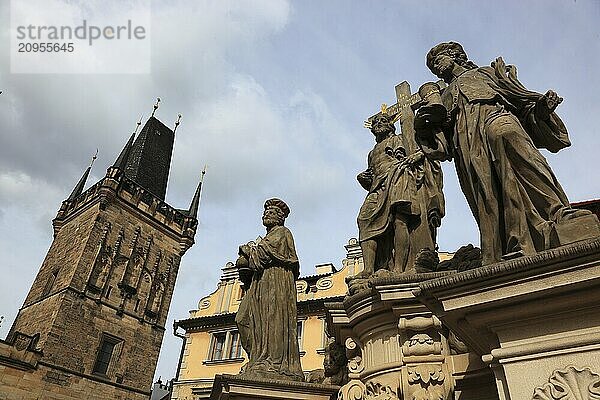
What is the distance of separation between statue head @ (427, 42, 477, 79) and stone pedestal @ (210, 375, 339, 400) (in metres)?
2.71

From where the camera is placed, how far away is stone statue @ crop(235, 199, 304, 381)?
4672 millimetres

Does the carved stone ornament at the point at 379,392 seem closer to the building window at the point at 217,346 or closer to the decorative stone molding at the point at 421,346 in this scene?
the decorative stone molding at the point at 421,346

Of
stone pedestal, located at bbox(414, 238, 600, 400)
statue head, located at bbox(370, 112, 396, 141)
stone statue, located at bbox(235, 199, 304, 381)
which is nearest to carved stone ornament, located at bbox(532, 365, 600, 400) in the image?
stone pedestal, located at bbox(414, 238, 600, 400)

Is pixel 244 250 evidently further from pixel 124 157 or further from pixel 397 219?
pixel 124 157

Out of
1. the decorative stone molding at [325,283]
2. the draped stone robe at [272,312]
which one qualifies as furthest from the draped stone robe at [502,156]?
the decorative stone molding at [325,283]

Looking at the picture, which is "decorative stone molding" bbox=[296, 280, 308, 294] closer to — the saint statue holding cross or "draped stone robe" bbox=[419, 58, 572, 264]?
the saint statue holding cross

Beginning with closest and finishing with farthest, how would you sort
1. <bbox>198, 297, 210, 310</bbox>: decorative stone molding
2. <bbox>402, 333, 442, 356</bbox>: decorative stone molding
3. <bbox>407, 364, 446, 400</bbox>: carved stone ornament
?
1. <bbox>407, 364, 446, 400</bbox>: carved stone ornament
2. <bbox>402, 333, 442, 356</bbox>: decorative stone molding
3. <bbox>198, 297, 210, 310</bbox>: decorative stone molding

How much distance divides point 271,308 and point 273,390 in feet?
3.13

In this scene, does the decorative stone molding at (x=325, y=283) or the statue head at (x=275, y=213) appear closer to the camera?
the statue head at (x=275, y=213)

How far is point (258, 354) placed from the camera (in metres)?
4.77

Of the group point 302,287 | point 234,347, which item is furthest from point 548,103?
point 234,347

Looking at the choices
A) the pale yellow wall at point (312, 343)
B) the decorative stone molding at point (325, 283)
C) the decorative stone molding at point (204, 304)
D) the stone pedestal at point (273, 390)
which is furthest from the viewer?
the decorative stone molding at point (204, 304)

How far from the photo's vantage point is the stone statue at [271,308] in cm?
467

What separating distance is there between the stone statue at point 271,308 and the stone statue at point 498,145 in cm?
242
